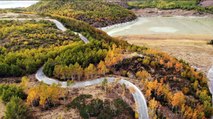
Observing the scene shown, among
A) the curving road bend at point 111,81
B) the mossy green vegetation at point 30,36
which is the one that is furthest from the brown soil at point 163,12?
the curving road bend at point 111,81

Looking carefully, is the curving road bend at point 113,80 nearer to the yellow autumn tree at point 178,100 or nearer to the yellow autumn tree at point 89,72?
the yellow autumn tree at point 89,72

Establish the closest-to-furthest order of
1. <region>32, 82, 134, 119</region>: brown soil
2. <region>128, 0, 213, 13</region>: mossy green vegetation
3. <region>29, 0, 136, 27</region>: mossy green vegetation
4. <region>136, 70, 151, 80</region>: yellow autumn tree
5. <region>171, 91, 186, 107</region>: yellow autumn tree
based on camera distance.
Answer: <region>32, 82, 134, 119</region>: brown soil
<region>171, 91, 186, 107</region>: yellow autumn tree
<region>136, 70, 151, 80</region>: yellow autumn tree
<region>29, 0, 136, 27</region>: mossy green vegetation
<region>128, 0, 213, 13</region>: mossy green vegetation

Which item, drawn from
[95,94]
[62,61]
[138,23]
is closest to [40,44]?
[62,61]

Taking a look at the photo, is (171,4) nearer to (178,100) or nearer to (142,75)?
(142,75)

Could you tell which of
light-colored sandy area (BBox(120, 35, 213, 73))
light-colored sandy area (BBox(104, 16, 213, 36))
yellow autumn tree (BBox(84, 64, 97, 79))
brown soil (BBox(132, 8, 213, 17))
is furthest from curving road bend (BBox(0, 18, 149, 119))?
brown soil (BBox(132, 8, 213, 17))

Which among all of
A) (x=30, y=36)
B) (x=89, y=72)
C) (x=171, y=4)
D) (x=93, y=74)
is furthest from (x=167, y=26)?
(x=89, y=72)

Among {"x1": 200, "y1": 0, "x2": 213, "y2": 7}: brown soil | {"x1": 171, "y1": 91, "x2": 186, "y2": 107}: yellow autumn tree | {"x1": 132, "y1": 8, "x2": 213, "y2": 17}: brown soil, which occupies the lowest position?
{"x1": 132, "y1": 8, "x2": 213, "y2": 17}: brown soil

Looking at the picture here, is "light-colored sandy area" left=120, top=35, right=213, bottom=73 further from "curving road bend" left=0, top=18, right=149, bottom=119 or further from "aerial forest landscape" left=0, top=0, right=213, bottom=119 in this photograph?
"curving road bend" left=0, top=18, right=149, bottom=119
